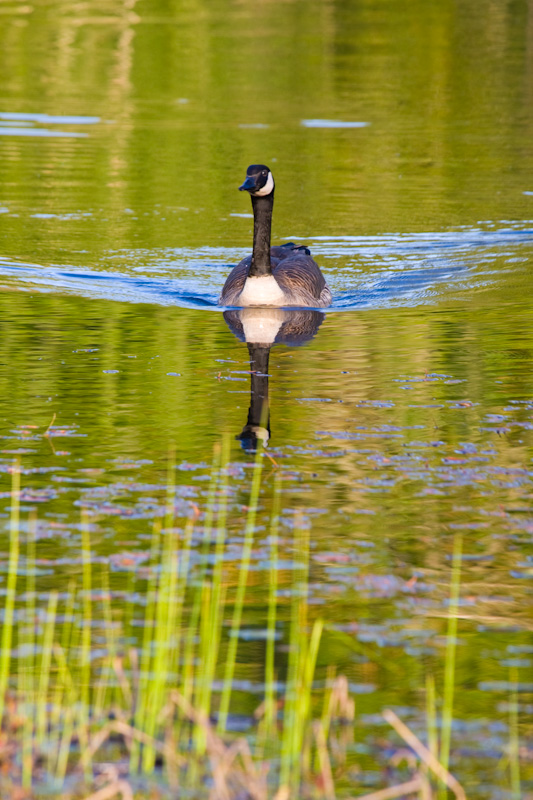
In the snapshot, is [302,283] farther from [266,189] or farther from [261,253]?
[266,189]

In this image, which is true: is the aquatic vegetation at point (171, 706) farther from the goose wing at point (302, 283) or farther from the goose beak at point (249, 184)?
the goose wing at point (302, 283)

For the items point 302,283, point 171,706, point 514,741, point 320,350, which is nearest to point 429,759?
point 514,741

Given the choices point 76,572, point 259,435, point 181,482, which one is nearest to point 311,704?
point 76,572

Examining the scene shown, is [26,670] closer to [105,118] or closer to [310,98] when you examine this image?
[105,118]

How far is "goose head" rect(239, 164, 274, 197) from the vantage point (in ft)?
49.4

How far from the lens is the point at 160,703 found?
539 centimetres

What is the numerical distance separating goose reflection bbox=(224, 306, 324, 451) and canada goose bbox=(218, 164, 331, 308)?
0.46ft

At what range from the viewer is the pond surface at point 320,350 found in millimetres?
6812

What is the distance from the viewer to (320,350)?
43.2 feet

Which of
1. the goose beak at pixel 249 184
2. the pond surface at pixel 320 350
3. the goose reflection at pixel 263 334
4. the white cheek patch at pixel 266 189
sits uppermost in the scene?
the goose beak at pixel 249 184

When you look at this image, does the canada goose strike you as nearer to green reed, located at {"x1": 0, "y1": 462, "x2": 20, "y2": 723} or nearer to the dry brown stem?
green reed, located at {"x1": 0, "y1": 462, "x2": 20, "y2": 723}

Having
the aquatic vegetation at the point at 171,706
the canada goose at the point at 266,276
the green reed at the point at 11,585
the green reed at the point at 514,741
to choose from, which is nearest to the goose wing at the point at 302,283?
the canada goose at the point at 266,276

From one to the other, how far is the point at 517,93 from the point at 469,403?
23.7 meters

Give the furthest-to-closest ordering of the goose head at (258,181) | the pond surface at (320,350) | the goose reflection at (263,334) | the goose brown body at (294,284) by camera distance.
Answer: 1. the goose brown body at (294,284)
2. the goose head at (258,181)
3. the goose reflection at (263,334)
4. the pond surface at (320,350)
